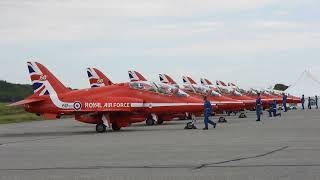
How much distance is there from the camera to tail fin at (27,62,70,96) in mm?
28781

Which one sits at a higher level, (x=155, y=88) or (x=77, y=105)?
(x=155, y=88)

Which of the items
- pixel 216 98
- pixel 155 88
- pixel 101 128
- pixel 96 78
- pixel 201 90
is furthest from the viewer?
pixel 96 78

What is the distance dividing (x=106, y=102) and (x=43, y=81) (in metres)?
3.55

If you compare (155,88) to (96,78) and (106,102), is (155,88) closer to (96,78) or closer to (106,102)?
(106,102)

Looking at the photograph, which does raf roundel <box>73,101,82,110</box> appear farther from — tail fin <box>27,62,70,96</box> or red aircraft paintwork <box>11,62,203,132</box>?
tail fin <box>27,62,70,96</box>

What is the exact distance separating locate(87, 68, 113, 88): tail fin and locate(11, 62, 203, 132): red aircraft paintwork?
10.8 metres

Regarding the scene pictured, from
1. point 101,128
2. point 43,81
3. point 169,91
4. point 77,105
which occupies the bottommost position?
point 101,128

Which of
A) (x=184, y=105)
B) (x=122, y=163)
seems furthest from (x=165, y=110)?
(x=122, y=163)

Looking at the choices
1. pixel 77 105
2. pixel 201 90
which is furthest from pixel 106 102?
pixel 201 90

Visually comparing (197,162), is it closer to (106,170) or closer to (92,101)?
(106,170)

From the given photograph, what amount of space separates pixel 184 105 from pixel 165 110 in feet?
2.94

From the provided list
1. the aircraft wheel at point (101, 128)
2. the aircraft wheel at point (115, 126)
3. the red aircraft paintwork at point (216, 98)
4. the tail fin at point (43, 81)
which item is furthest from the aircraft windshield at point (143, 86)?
the red aircraft paintwork at point (216, 98)

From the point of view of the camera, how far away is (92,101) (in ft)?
90.3

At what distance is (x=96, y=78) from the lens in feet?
132
